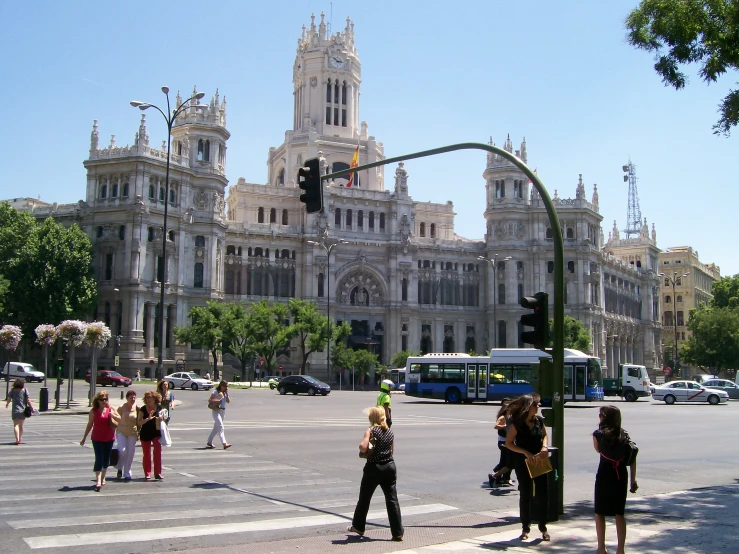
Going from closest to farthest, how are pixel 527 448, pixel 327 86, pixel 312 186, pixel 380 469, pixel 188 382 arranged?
pixel 380 469 < pixel 527 448 < pixel 312 186 < pixel 188 382 < pixel 327 86

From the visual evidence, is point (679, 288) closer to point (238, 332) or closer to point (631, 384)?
point (631, 384)

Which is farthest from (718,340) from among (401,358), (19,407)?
(19,407)

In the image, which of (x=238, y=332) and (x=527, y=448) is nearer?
(x=527, y=448)

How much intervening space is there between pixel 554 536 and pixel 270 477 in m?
6.68

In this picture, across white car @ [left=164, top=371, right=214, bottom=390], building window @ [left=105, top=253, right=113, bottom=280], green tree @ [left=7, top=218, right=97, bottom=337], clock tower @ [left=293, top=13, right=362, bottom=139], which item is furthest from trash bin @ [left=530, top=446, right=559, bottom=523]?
clock tower @ [left=293, top=13, right=362, bottom=139]

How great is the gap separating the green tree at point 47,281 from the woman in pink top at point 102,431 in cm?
5518

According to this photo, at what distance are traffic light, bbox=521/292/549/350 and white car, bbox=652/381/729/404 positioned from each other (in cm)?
4277

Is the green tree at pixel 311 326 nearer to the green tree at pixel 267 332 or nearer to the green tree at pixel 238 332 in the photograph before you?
the green tree at pixel 267 332

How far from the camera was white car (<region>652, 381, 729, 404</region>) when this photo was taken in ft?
168

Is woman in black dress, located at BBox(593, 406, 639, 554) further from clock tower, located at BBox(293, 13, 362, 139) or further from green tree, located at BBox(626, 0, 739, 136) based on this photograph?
clock tower, located at BBox(293, 13, 362, 139)

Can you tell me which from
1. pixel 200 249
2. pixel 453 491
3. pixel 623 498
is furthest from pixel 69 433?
pixel 200 249

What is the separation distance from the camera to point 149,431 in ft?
49.9

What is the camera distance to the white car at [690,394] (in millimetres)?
51250

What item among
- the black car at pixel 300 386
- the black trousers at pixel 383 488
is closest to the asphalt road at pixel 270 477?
the black trousers at pixel 383 488
